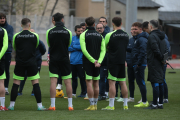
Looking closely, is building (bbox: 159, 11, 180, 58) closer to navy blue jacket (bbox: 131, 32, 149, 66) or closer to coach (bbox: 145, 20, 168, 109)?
navy blue jacket (bbox: 131, 32, 149, 66)

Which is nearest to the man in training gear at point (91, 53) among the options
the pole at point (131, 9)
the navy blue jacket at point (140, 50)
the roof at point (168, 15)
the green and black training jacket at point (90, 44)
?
the green and black training jacket at point (90, 44)

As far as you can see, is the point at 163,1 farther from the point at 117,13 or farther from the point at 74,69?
the point at 74,69

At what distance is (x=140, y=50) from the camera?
7.73 metres

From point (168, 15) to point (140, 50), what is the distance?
30.4 m

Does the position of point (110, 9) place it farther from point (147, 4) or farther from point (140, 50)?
point (140, 50)

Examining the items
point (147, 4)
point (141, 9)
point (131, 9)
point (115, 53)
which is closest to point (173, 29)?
point (147, 4)

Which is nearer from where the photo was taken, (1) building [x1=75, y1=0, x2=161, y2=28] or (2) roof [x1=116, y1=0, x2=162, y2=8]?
(1) building [x1=75, y1=0, x2=161, y2=28]

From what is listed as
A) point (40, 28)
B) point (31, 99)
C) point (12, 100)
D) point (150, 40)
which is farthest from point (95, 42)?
point (40, 28)

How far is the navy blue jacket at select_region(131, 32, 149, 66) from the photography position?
25.1 ft

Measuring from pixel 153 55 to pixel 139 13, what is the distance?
30.1 m

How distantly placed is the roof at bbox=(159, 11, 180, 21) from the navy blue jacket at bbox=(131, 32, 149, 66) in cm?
2867

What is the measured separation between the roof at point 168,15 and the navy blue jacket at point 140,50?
28667mm

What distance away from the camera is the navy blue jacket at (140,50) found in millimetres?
7656

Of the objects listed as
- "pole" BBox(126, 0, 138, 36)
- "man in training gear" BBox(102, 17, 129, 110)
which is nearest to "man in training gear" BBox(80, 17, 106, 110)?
"man in training gear" BBox(102, 17, 129, 110)
